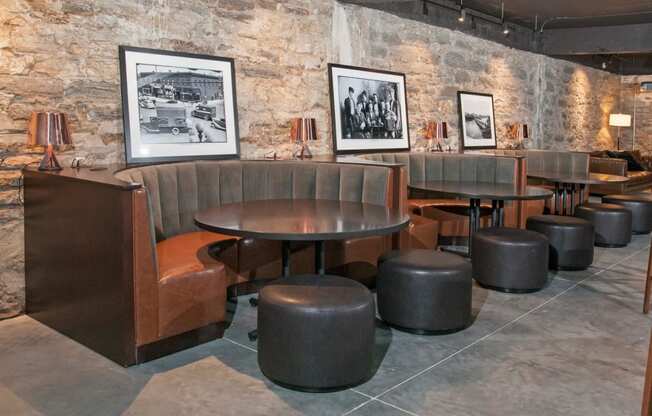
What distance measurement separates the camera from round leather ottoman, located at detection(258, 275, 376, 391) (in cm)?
266

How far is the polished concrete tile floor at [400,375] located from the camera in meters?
2.59

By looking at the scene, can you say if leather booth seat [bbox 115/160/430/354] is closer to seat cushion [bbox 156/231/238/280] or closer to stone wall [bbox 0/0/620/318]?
seat cushion [bbox 156/231/238/280]

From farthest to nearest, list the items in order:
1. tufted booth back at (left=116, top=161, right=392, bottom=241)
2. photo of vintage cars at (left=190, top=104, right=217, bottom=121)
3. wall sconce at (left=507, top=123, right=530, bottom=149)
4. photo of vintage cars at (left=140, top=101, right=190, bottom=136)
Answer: wall sconce at (left=507, top=123, right=530, bottom=149), photo of vintage cars at (left=190, top=104, right=217, bottom=121), photo of vintage cars at (left=140, top=101, right=190, bottom=136), tufted booth back at (left=116, top=161, right=392, bottom=241)

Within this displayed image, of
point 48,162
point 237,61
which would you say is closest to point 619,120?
point 237,61

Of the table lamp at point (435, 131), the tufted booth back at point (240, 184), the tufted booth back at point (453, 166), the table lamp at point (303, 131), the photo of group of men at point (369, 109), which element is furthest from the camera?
the table lamp at point (435, 131)

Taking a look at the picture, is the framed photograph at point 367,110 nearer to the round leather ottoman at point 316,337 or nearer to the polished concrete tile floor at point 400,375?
the polished concrete tile floor at point 400,375

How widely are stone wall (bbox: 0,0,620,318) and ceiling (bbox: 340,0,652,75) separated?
23 centimetres

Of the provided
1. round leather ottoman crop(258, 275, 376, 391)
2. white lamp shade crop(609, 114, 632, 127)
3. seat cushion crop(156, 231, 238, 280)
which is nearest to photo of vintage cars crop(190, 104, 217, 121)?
seat cushion crop(156, 231, 238, 280)

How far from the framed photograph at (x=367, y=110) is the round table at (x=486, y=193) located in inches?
49.4

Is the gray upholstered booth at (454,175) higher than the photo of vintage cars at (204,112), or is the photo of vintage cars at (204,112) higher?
the photo of vintage cars at (204,112)

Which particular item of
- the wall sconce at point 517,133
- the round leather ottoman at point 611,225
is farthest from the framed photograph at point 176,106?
the wall sconce at point 517,133

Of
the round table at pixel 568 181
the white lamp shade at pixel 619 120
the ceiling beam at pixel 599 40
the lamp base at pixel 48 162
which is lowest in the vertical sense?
the round table at pixel 568 181

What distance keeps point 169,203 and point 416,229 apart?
81.7 inches

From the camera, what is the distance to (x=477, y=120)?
8.60 metres
